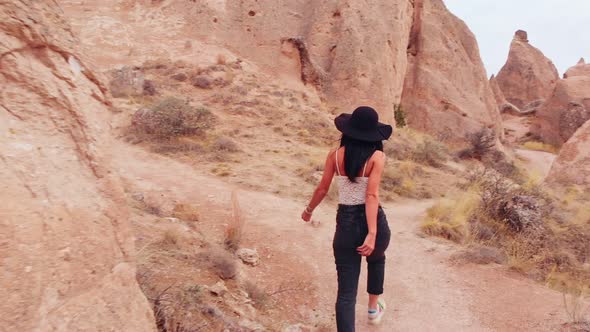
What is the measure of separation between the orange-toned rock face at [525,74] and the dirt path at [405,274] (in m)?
30.2

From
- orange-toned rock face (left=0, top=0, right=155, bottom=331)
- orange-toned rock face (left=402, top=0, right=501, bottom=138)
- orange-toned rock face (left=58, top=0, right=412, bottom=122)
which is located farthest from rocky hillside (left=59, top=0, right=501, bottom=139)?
orange-toned rock face (left=0, top=0, right=155, bottom=331)

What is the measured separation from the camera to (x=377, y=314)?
3.91 m

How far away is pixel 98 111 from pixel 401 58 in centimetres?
1646

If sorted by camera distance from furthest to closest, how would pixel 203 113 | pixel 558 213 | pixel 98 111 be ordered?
pixel 203 113 < pixel 558 213 < pixel 98 111

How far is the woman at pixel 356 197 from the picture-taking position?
3.04 m

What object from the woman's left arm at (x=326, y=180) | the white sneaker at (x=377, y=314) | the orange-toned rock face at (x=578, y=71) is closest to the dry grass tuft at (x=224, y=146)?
the white sneaker at (x=377, y=314)

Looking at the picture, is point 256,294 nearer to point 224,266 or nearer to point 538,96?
point 224,266

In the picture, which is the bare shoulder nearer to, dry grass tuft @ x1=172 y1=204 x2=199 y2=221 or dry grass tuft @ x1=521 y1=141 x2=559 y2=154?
dry grass tuft @ x1=172 y1=204 x2=199 y2=221

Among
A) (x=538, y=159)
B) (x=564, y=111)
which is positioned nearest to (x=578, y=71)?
(x=564, y=111)

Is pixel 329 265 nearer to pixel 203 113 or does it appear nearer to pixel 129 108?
pixel 203 113

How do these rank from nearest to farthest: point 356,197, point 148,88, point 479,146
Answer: point 356,197
point 148,88
point 479,146

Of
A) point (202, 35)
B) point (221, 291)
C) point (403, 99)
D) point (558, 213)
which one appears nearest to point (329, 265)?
point (221, 291)

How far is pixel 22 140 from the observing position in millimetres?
1970

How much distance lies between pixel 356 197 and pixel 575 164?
32.1 feet
